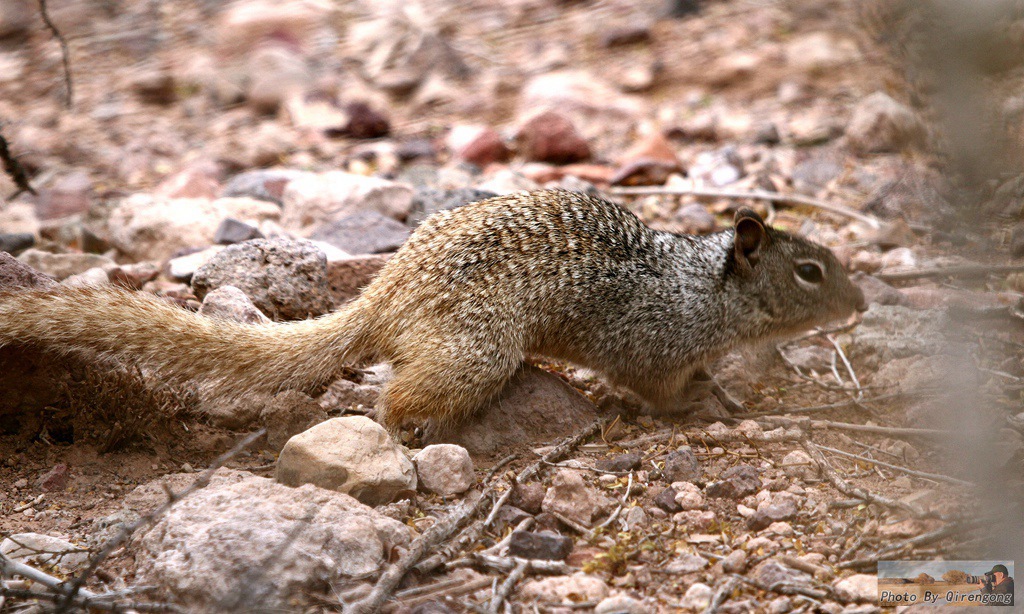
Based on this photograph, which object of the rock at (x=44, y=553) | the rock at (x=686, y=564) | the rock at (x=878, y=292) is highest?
the rock at (x=44, y=553)

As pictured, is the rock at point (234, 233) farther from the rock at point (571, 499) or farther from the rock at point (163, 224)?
the rock at point (571, 499)

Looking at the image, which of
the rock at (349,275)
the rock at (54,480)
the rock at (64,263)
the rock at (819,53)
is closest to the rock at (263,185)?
the rock at (64,263)

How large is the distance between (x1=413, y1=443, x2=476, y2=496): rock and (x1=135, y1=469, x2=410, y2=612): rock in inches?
17.4

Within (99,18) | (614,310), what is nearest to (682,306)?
(614,310)

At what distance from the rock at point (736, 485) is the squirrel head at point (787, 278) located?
56.1 inches

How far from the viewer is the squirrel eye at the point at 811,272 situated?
5.22 meters

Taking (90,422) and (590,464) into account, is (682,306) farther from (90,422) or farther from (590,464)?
(90,422)

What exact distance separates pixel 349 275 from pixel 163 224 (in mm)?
1789

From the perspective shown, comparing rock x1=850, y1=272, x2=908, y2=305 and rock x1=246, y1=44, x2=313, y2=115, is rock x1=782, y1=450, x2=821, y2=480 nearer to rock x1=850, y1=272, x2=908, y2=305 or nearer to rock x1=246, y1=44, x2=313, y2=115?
rock x1=850, y1=272, x2=908, y2=305

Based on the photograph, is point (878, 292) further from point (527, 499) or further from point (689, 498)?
point (527, 499)

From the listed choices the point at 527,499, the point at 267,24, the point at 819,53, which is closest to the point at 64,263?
the point at 527,499

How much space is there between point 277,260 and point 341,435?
5.50 feet

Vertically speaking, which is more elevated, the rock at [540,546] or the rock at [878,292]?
the rock at [540,546]

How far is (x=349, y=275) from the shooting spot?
565 cm
